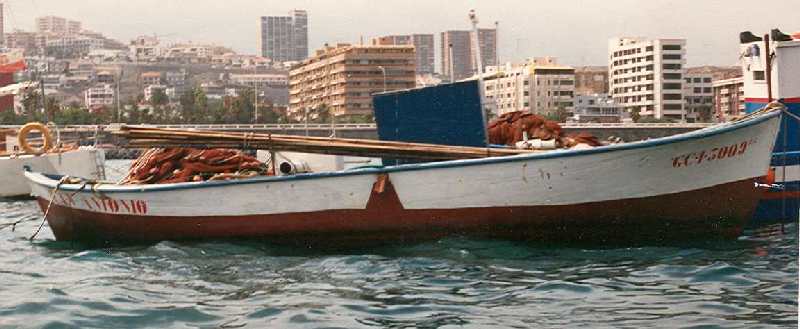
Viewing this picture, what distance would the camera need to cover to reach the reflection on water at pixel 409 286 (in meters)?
9.04

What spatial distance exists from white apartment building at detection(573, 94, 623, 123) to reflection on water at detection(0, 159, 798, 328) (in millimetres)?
143168

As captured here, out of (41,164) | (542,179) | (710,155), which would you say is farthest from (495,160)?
(41,164)

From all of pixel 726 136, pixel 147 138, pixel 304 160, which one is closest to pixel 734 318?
pixel 726 136

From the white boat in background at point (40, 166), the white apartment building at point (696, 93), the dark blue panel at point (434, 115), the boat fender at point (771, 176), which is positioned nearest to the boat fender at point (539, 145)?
the dark blue panel at point (434, 115)

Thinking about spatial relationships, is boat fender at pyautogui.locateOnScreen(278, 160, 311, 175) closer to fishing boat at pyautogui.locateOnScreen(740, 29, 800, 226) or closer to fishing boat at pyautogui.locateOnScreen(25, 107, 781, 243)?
fishing boat at pyautogui.locateOnScreen(25, 107, 781, 243)

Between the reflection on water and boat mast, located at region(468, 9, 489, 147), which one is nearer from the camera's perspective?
the reflection on water

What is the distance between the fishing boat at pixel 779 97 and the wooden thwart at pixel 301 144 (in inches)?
161

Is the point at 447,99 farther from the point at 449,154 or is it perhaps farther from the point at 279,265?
the point at 279,265

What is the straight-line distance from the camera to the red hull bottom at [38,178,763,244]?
1262 centimetres

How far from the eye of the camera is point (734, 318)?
8703 millimetres

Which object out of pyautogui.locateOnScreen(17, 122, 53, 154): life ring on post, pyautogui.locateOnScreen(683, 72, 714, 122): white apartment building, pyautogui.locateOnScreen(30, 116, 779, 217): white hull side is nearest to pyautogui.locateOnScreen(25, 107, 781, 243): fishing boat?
pyautogui.locateOnScreen(30, 116, 779, 217): white hull side

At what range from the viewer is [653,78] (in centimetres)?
17488

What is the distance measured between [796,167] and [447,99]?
5.47m

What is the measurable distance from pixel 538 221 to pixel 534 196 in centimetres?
34
